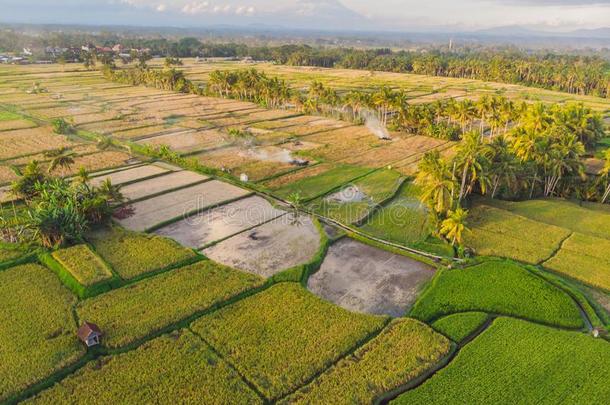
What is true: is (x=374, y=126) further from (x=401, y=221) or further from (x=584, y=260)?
(x=584, y=260)

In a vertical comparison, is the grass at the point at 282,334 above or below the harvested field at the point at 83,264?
below

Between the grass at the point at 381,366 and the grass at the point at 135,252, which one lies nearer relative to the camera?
the grass at the point at 381,366

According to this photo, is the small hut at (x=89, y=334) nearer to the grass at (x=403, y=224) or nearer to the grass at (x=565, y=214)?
the grass at (x=403, y=224)

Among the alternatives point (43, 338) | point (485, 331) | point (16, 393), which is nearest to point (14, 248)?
point (43, 338)

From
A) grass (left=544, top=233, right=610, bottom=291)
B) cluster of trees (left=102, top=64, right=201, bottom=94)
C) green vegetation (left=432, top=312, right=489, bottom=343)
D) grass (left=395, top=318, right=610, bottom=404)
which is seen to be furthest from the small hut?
cluster of trees (left=102, top=64, right=201, bottom=94)

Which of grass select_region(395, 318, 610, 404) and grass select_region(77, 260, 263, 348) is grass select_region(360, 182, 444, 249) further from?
grass select_region(77, 260, 263, 348)

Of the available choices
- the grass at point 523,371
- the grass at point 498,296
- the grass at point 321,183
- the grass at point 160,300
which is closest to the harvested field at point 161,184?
the grass at point 321,183

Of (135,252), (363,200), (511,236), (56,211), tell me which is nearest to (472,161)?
(511,236)
